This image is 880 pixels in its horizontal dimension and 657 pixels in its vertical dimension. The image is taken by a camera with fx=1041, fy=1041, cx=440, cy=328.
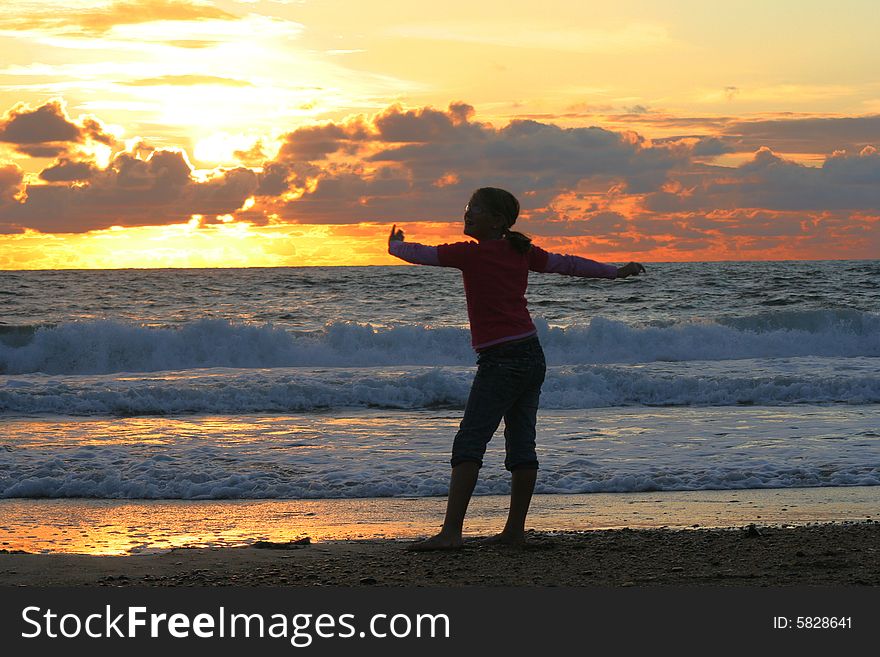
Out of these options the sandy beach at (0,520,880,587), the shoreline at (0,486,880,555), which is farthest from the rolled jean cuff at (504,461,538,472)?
the shoreline at (0,486,880,555)

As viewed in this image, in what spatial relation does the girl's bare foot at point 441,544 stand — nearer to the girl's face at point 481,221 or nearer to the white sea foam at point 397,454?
the girl's face at point 481,221

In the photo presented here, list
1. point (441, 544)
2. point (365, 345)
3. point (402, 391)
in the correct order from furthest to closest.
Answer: point (365, 345)
point (402, 391)
point (441, 544)

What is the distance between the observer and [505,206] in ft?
16.8

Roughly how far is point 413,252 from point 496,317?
0.60m

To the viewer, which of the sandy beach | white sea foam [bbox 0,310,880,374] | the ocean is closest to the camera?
the sandy beach

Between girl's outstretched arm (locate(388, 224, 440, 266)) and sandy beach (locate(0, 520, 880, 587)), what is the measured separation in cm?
146

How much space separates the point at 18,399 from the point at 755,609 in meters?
11.4

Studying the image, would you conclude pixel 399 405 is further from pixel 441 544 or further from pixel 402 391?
pixel 441 544

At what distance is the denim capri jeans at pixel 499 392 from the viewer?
518 cm

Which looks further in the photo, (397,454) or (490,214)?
(397,454)

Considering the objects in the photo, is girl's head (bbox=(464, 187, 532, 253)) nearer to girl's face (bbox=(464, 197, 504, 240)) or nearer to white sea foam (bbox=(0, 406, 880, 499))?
girl's face (bbox=(464, 197, 504, 240))

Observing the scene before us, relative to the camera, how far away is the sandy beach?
4.68 metres

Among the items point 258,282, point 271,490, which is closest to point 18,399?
point 271,490

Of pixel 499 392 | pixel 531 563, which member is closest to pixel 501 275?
pixel 499 392
